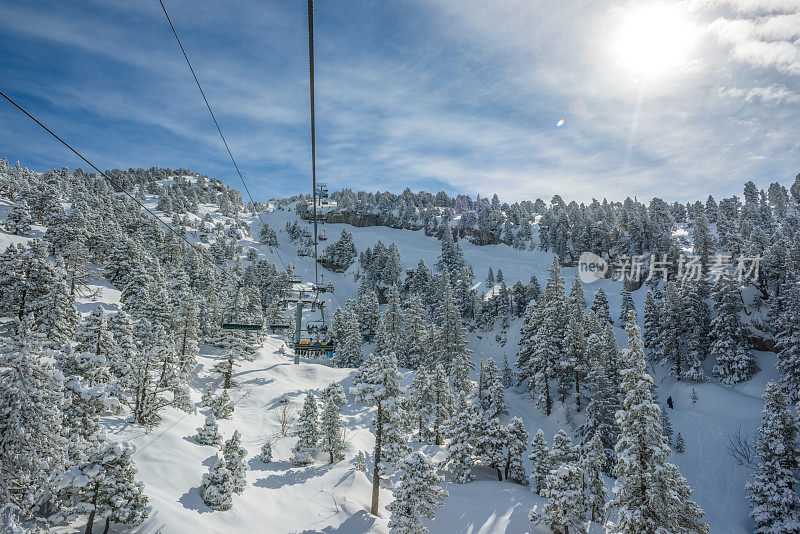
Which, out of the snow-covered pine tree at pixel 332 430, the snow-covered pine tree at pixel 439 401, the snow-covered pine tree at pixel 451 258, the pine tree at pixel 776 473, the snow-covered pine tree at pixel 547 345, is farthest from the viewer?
the snow-covered pine tree at pixel 451 258

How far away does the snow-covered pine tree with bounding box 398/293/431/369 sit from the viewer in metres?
59.2

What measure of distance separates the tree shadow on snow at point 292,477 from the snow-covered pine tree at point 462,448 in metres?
11.0

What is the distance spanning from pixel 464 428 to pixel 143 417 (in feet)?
82.0

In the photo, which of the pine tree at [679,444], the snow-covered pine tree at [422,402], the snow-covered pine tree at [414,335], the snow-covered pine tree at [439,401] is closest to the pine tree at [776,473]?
the pine tree at [679,444]

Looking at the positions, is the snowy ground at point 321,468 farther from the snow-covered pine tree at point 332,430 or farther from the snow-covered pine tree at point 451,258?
the snow-covered pine tree at point 451,258

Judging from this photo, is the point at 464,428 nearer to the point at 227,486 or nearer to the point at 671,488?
the point at 671,488

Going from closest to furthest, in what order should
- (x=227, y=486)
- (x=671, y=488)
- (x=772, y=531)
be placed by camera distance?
1. (x=671, y=488)
2. (x=227, y=486)
3. (x=772, y=531)

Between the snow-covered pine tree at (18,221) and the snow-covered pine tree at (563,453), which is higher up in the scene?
the snow-covered pine tree at (18,221)

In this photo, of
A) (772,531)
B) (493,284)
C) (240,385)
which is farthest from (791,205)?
(240,385)

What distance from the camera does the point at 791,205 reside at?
111 metres

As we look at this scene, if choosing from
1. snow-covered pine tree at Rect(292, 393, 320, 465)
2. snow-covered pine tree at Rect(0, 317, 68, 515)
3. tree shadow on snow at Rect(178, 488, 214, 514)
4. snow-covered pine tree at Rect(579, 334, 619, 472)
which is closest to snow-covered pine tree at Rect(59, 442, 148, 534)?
snow-covered pine tree at Rect(0, 317, 68, 515)

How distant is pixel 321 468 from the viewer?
29.4 metres

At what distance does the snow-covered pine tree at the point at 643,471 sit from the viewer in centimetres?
1630

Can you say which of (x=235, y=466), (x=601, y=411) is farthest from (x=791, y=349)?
(x=235, y=466)
